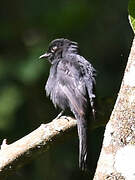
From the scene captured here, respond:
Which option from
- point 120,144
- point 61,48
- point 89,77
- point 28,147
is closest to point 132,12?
point 120,144

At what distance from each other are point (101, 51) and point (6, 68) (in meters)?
1.59

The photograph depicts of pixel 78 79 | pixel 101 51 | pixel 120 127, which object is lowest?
pixel 120 127

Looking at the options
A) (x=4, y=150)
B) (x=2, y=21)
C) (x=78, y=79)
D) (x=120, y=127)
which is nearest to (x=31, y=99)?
(x=2, y=21)

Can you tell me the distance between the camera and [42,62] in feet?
25.8

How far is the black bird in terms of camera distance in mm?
5070

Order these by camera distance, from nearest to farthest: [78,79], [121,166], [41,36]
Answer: [121,166] < [78,79] < [41,36]

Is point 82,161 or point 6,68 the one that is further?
point 6,68

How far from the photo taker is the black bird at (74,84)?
5070 millimetres

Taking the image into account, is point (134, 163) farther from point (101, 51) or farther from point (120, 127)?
point (101, 51)

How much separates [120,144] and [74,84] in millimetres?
2629

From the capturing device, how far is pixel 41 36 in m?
8.58

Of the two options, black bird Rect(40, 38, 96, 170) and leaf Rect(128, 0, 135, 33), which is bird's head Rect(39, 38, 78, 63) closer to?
black bird Rect(40, 38, 96, 170)

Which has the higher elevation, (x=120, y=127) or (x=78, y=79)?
(x=78, y=79)

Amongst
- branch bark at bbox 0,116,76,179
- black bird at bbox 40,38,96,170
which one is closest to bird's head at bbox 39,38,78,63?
black bird at bbox 40,38,96,170
